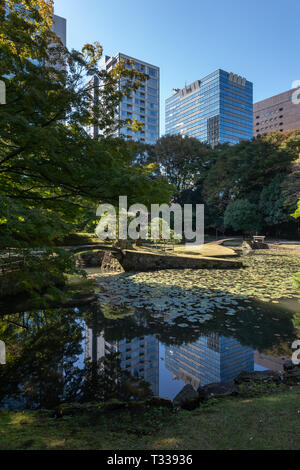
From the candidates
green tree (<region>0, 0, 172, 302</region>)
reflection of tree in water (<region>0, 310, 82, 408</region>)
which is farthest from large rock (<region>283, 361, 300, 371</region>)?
reflection of tree in water (<region>0, 310, 82, 408</region>)

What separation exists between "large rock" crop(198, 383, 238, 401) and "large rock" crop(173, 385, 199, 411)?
0.31 ft

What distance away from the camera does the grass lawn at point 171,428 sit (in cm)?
173

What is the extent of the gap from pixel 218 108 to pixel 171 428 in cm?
7866

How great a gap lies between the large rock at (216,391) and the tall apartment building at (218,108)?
72.3 m

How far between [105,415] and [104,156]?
291cm

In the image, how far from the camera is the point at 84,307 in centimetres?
650

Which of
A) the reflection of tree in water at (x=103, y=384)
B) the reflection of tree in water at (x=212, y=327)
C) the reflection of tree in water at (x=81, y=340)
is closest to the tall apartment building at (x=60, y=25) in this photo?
the reflection of tree in water at (x=81, y=340)

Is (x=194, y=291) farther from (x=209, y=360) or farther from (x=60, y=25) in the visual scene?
(x=60, y=25)

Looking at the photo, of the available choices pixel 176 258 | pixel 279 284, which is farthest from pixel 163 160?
pixel 279 284

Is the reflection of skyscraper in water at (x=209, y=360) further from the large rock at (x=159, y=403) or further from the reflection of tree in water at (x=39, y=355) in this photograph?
the reflection of tree in water at (x=39, y=355)

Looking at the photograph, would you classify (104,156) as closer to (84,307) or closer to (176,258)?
(84,307)

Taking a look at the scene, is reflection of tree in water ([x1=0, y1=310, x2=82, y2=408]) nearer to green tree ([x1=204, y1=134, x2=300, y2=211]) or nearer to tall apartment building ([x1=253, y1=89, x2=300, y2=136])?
green tree ([x1=204, y1=134, x2=300, y2=211])

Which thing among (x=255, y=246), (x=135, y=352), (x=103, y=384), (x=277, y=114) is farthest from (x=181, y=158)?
(x=277, y=114)

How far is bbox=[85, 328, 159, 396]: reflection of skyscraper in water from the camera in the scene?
11.8 ft
